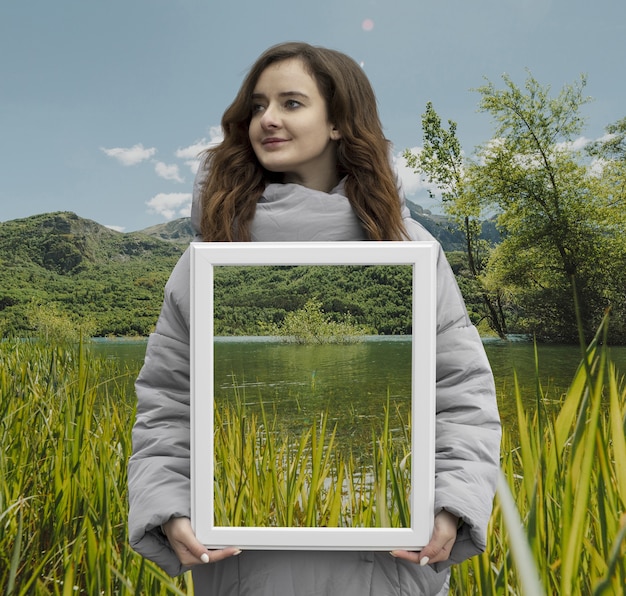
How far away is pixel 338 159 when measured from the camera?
1.15 m

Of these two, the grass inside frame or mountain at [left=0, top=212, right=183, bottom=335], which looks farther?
mountain at [left=0, top=212, right=183, bottom=335]

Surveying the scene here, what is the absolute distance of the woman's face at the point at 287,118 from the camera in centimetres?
104

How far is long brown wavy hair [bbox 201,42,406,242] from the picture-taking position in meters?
1.06

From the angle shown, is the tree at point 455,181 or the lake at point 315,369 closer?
the lake at point 315,369

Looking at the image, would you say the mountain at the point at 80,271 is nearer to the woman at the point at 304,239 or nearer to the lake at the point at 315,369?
the woman at the point at 304,239

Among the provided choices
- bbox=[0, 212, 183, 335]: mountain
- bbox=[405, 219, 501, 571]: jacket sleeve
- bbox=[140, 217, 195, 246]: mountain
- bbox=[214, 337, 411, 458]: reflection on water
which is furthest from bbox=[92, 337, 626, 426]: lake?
bbox=[140, 217, 195, 246]: mountain

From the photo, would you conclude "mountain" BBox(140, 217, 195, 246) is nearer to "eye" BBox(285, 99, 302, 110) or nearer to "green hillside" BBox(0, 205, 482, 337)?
"green hillside" BBox(0, 205, 482, 337)

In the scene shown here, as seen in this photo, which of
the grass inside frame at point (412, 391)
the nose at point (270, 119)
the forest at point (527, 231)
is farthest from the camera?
the forest at point (527, 231)

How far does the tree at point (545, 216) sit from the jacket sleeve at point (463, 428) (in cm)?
1238

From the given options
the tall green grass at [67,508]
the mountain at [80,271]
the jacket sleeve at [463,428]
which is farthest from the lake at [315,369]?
the mountain at [80,271]

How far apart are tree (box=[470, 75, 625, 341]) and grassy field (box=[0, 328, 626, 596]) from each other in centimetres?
1178

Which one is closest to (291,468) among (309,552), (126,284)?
(309,552)

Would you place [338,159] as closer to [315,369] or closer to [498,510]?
[315,369]

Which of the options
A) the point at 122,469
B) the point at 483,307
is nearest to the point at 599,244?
the point at 483,307
